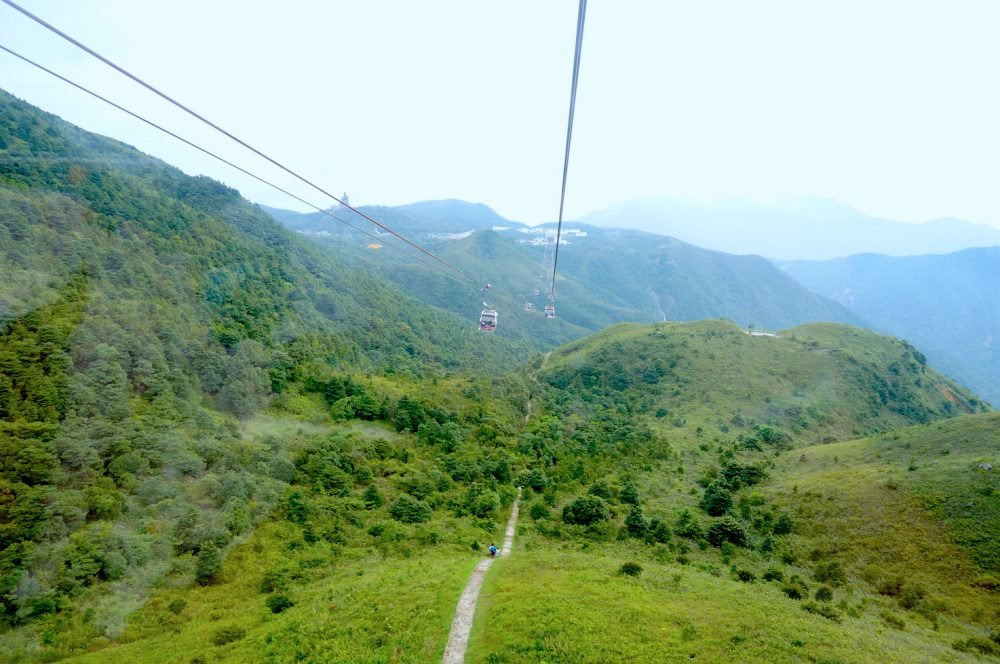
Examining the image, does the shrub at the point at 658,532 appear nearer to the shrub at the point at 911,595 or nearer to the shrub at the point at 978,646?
the shrub at the point at 911,595

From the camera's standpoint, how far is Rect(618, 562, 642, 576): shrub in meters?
24.3

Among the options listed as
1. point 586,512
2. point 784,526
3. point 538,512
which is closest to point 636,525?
point 586,512

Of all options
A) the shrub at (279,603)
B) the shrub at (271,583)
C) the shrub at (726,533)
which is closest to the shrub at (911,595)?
the shrub at (726,533)

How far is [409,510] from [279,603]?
12258 mm

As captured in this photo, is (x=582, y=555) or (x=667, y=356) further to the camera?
(x=667, y=356)

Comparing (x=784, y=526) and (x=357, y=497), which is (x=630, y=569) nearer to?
(x=784, y=526)

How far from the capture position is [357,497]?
35719 mm

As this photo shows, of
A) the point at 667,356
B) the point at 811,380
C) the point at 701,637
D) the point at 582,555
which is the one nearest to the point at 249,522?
the point at 582,555

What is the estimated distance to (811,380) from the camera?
76.3m

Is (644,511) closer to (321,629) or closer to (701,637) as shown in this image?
(701,637)

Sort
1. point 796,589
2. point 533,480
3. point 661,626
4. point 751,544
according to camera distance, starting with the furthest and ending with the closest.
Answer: point 533,480, point 751,544, point 796,589, point 661,626

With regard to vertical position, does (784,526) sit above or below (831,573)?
above

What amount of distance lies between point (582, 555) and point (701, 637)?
11.7 meters

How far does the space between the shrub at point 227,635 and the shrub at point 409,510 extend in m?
13.6
